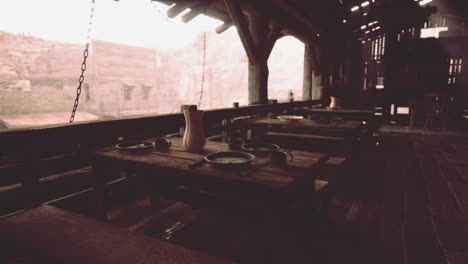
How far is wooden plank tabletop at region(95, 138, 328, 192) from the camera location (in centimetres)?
158

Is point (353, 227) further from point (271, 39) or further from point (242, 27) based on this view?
point (271, 39)

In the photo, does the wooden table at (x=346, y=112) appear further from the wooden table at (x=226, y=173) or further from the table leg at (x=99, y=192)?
the table leg at (x=99, y=192)

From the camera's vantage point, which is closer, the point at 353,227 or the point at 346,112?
the point at 353,227

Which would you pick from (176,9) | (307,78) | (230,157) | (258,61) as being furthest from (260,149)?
(307,78)

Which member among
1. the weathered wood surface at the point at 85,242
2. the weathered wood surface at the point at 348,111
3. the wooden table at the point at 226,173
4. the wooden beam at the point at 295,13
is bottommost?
the weathered wood surface at the point at 85,242

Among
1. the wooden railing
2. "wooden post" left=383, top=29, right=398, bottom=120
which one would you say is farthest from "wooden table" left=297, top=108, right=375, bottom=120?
"wooden post" left=383, top=29, right=398, bottom=120

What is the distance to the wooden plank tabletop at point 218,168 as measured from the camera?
5.18ft

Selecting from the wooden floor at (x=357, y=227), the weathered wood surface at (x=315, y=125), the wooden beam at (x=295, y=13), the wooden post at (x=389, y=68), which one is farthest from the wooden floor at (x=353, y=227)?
the wooden post at (x=389, y=68)

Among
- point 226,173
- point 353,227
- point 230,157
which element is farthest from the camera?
point 353,227

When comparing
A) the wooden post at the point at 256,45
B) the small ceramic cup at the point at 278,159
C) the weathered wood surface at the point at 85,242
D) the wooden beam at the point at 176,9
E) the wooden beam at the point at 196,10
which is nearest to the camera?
the weathered wood surface at the point at 85,242

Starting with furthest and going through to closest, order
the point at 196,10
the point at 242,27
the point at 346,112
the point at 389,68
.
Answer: the point at 389,68 < the point at 346,112 < the point at 242,27 < the point at 196,10

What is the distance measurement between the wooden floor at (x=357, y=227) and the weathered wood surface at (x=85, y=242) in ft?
3.94

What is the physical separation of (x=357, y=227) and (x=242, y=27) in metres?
3.68

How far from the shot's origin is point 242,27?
194 inches
